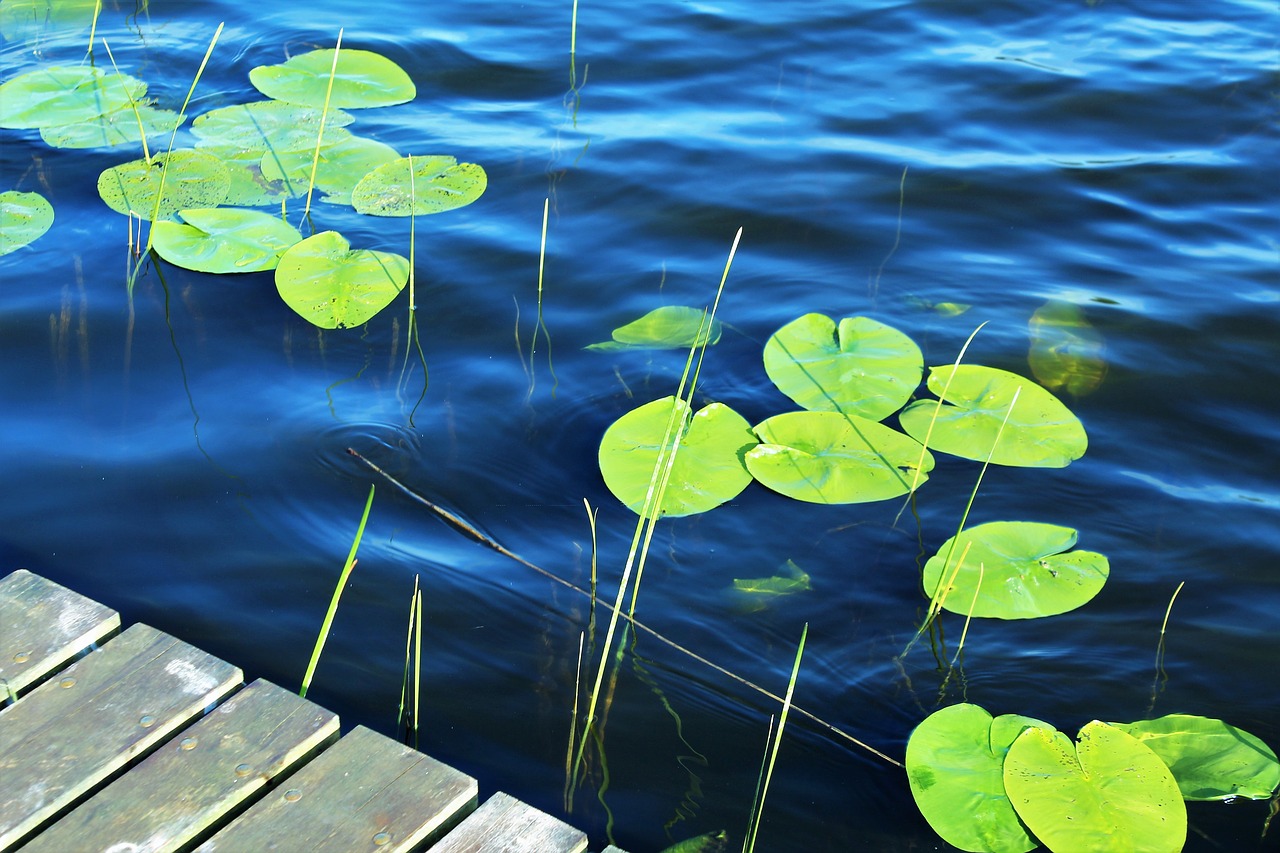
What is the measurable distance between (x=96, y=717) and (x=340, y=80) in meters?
3.18

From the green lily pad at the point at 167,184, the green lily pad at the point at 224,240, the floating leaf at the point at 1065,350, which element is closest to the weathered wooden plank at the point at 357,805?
the green lily pad at the point at 224,240

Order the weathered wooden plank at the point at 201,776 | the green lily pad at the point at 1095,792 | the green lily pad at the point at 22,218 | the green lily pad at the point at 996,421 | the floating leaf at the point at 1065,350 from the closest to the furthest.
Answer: the weathered wooden plank at the point at 201,776 → the green lily pad at the point at 1095,792 → the green lily pad at the point at 996,421 → the floating leaf at the point at 1065,350 → the green lily pad at the point at 22,218

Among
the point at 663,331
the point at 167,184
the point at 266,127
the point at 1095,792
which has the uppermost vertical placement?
the point at 266,127

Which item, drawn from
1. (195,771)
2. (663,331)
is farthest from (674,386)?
(195,771)

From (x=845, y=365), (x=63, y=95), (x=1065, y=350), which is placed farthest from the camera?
(x=63, y=95)

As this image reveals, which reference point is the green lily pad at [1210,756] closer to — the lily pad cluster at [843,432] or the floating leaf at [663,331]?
the lily pad cluster at [843,432]

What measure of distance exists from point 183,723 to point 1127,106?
4.29 metres

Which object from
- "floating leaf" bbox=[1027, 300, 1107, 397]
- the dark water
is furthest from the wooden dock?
"floating leaf" bbox=[1027, 300, 1107, 397]

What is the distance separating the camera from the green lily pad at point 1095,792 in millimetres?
1865

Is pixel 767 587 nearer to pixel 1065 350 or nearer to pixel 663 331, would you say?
pixel 663 331

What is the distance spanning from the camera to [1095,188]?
4.09 meters

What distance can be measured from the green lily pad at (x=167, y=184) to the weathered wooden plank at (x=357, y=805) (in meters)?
2.26

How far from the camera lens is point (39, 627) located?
82.7 inches

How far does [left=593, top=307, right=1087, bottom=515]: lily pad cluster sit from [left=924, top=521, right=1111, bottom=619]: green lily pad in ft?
0.63
